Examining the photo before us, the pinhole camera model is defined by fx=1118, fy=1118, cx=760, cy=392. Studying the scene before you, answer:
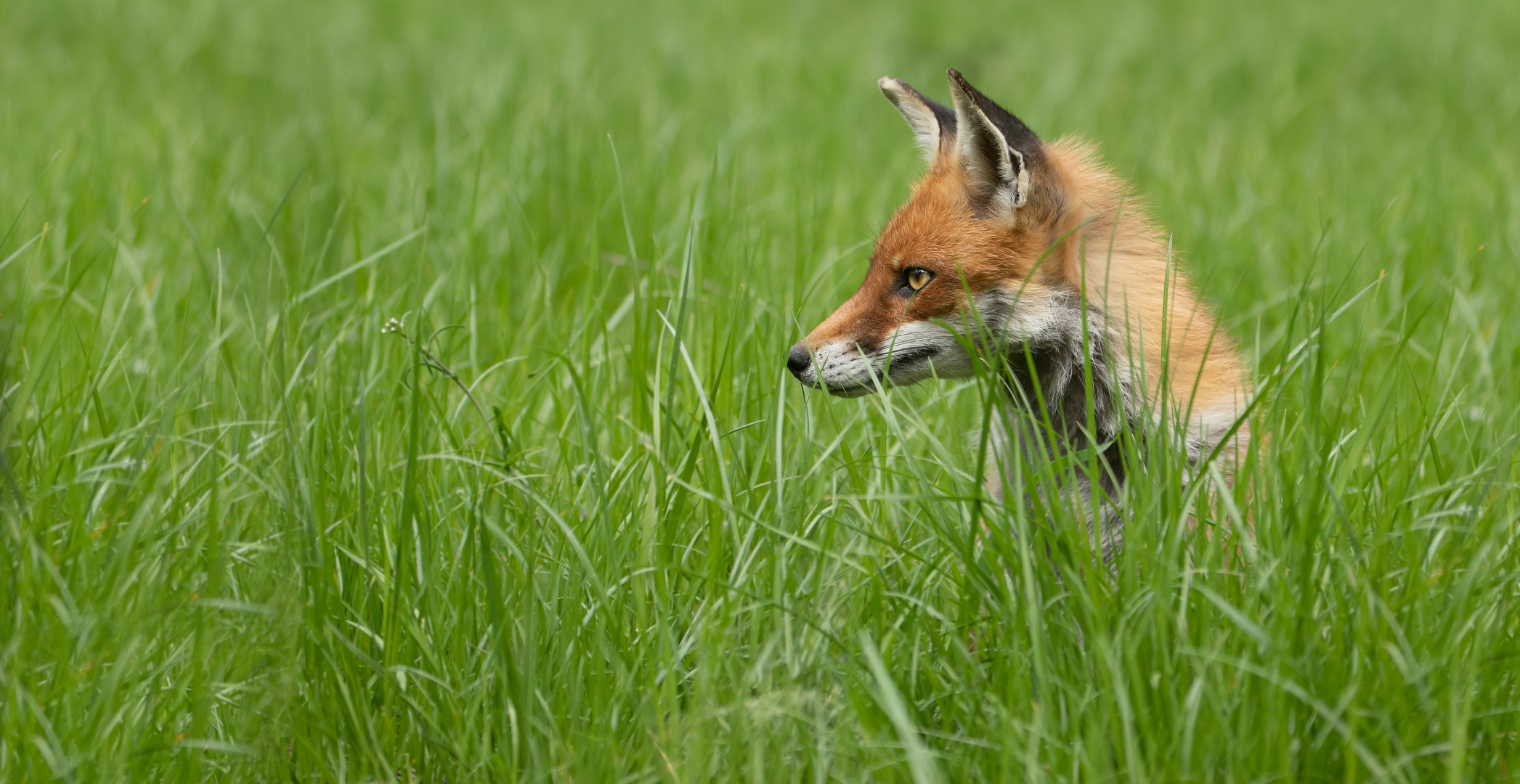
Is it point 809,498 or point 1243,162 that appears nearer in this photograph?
point 809,498

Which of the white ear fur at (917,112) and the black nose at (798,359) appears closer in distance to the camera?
the black nose at (798,359)

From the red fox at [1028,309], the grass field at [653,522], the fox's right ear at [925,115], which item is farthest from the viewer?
the fox's right ear at [925,115]

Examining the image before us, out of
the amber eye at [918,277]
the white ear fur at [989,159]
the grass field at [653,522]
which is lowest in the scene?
the grass field at [653,522]

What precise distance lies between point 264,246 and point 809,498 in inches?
155

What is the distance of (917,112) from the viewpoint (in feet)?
13.6

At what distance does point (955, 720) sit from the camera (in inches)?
98.5

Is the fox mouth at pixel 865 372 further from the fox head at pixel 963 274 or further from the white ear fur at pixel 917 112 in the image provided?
the white ear fur at pixel 917 112

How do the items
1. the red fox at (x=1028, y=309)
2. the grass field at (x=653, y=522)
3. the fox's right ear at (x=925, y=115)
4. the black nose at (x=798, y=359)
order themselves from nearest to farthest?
the grass field at (x=653, y=522) → the red fox at (x=1028, y=309) → the black nose at (x=798, y=359) → the fox's right ear at (x=925, y=115)

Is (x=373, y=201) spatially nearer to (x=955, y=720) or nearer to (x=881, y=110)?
(x=881, y=110)

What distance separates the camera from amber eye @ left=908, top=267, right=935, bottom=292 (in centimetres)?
350

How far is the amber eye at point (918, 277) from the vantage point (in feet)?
11.5

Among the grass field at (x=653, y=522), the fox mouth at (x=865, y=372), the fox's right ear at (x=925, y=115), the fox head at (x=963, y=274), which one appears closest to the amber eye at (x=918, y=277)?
the fox head at (x=963, y=274)

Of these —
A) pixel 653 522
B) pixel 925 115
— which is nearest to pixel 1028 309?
pixel 925 115

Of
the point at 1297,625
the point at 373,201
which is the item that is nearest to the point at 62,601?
the point at 1297,625
